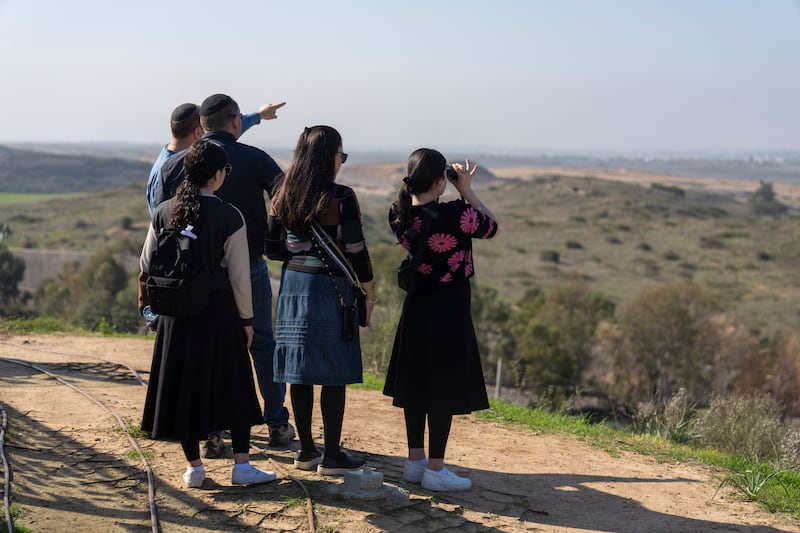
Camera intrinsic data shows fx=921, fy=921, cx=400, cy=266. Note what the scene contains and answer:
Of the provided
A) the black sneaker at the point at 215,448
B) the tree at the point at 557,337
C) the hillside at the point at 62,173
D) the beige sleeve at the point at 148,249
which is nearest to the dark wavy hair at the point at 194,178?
the beige sleeve at the point at 148,249

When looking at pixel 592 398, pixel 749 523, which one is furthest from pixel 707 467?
pixel 592 398

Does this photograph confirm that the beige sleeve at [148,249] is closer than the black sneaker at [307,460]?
Yes

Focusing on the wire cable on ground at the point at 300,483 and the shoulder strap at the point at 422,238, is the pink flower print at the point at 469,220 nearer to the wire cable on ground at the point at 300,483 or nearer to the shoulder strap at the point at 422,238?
the shoulder strap at the point at 422,238

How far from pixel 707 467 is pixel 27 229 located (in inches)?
3275

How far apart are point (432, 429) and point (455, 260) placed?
38.3 inches

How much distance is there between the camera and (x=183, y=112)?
5363 mm

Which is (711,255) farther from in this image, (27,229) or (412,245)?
(412,245)

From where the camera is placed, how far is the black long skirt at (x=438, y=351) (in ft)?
16.8

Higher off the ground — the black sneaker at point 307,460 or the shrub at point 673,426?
the black sneaker at point 307,460

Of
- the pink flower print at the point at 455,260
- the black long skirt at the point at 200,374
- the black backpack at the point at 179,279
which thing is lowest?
the black long skirt at the point at 200,374

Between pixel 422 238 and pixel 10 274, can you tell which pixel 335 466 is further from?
pixel 10 274

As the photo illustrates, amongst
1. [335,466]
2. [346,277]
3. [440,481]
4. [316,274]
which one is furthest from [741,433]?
[316,274]

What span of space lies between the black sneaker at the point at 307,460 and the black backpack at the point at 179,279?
1188 mm

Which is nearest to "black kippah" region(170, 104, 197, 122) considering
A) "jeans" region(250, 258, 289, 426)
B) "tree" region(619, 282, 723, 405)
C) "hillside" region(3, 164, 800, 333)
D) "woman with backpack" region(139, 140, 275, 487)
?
"woman with backpack" region(139, 140, 275, 487)
